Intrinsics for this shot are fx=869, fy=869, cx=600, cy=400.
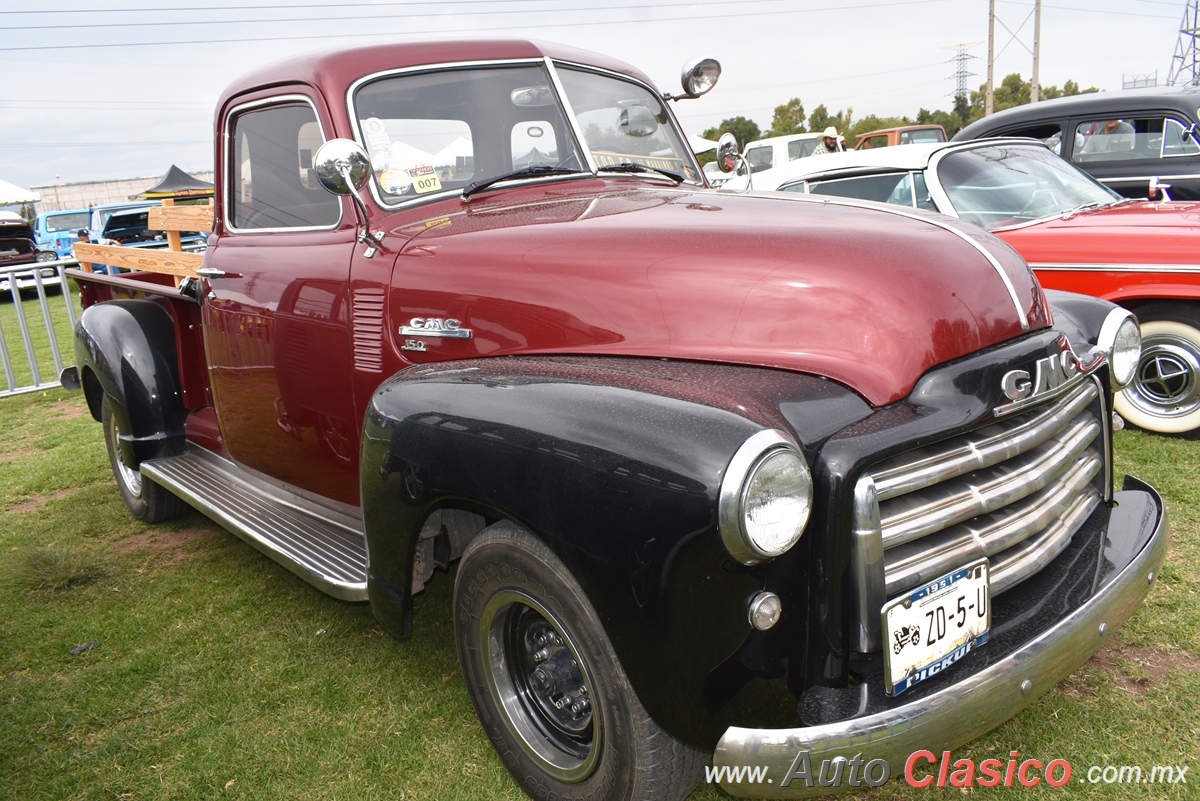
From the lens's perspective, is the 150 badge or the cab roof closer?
the 150 badge

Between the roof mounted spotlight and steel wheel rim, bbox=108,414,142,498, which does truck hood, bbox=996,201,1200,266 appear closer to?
the roof mounted spotlight

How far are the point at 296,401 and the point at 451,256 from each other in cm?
96

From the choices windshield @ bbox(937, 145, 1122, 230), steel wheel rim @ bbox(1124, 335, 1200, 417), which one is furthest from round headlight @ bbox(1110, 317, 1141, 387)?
windshield @ bbox(937, 145, 1122, 230)

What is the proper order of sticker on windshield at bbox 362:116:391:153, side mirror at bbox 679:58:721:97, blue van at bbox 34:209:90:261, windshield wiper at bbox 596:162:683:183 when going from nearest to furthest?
sticker on windshield at bbox 362:116:391:153, windshield wiper at bbox 596:162:683:183, side mirror at bbox 679:58:721:97, blue van at bbox 34:209:90:261

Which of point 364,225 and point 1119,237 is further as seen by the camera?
point 1119,237

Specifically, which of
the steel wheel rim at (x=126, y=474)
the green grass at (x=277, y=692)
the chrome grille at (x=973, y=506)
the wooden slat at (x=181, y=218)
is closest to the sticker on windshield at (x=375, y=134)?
the green grass at (x=277, y=692)

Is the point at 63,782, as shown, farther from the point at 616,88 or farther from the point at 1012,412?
the point at 616,88

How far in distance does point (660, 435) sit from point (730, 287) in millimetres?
500

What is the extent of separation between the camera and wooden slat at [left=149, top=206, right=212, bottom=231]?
15.9ft

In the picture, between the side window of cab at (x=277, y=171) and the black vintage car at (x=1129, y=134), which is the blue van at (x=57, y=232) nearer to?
the side window of cab at (x=277, y=171)

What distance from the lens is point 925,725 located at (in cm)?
164

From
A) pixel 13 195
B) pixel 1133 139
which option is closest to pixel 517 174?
pixel 1133 139

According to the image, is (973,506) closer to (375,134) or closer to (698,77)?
(375,134)

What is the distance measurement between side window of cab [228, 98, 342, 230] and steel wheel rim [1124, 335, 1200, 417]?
4.23m
